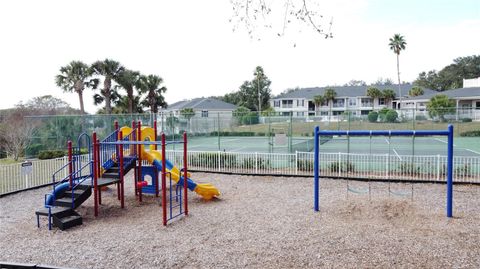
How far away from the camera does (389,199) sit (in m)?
8.83

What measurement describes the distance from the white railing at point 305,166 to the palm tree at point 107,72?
14743 millimetres

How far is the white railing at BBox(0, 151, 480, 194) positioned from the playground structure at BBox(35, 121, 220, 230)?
295 cm

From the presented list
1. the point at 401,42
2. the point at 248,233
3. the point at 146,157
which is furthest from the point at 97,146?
the point at 401,42

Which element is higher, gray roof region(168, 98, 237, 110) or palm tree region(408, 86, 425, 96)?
palm tree region(408, 86, 425, 96)

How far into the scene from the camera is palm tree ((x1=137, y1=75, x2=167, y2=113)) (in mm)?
30906

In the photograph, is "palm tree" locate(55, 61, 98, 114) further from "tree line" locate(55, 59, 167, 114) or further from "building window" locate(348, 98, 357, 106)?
"building window" locate(348, 98, 357, 106)

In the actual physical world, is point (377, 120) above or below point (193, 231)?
above

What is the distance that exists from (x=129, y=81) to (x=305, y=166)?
1949 centimetres

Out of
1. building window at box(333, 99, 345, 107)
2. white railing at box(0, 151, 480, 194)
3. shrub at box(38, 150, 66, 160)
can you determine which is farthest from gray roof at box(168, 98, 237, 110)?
white railing at box(0, 151, 480, 194)

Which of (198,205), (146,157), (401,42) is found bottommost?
(198,205)

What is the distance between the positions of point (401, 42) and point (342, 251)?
139 ft

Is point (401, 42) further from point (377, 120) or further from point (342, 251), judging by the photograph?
point (342, 251)

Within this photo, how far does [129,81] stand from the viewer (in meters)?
28.4

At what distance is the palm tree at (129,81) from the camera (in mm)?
28062
